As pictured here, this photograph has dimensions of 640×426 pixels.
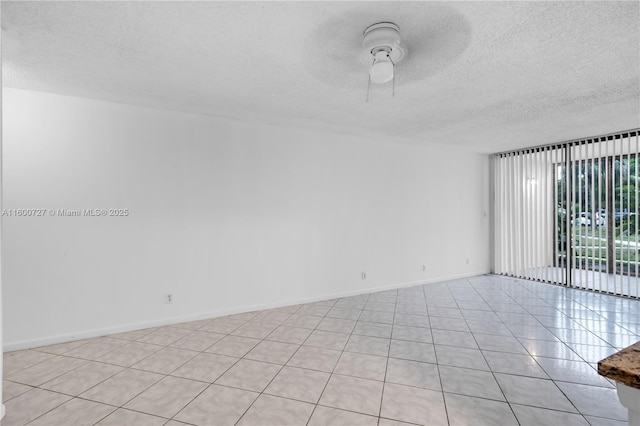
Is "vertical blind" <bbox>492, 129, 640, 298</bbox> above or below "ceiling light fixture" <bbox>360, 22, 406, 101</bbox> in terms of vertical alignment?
below

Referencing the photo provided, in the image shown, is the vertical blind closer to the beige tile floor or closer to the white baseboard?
the beige tile floor

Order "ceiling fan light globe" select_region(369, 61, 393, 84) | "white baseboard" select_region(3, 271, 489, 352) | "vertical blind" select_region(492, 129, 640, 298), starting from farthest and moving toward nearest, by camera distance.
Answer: "vertical blind" select_region(492, 129, 640, 298) < "white baseboard" select_region(3, 271, 489, 352) < "ceiling fan light globe" select_region(369, 61, 393, 84)

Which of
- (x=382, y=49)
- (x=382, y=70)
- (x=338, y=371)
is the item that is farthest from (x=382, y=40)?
(x=338, y=371)

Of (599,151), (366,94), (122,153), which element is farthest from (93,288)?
(599,151)

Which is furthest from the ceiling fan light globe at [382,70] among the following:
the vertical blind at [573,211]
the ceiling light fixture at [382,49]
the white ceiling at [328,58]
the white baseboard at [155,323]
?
the vertical blind at [573,211]

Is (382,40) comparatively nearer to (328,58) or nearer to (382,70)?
(382,70)

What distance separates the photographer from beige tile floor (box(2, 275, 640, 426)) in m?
2.02

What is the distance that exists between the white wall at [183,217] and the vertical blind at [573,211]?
86.3 inches

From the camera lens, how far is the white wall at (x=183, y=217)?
313cm

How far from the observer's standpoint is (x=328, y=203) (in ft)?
15.6

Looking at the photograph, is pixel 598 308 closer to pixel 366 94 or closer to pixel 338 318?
pixel 338 318

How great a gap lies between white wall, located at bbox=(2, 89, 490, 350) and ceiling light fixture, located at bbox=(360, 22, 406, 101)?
236cm

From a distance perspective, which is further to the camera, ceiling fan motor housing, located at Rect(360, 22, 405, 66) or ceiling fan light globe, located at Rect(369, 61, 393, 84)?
ceiling fan light globe, located at Rect(369, 61, 393, 84)

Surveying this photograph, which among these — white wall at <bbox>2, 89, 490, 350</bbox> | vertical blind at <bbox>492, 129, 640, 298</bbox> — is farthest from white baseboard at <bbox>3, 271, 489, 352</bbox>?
vertical blind at <bbox>492, 129, 640, 298</bbox>
